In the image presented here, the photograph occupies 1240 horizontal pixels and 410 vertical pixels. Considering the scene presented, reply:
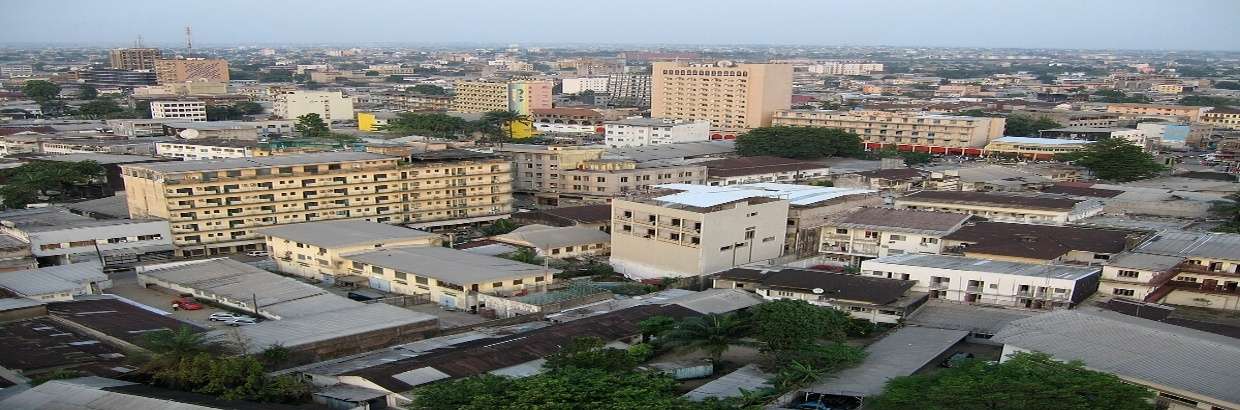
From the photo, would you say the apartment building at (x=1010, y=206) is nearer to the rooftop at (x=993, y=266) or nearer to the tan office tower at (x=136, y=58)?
the rooftop at (x=993, y=266)

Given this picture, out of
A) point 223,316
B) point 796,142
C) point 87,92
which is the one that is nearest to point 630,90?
point 796,142

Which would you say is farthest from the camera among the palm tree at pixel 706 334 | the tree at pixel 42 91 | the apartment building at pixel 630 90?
the apartment building at pixel 630 90

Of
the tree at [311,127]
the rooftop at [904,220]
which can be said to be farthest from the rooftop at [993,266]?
the tree at [311,127]

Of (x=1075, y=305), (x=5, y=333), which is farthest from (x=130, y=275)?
(x=1075, y=305)

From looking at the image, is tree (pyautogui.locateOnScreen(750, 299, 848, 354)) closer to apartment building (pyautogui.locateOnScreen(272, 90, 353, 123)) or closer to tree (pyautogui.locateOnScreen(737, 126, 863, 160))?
tree (pyautogui.locateOnScreen(737, 126, 863, 160))

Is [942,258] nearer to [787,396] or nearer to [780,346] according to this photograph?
[780,346]

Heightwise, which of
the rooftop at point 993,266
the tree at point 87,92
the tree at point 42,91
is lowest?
the tree at point 87,92

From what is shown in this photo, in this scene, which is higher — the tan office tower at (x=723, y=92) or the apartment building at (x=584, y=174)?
the tan office tower at (x=723, y=92)
